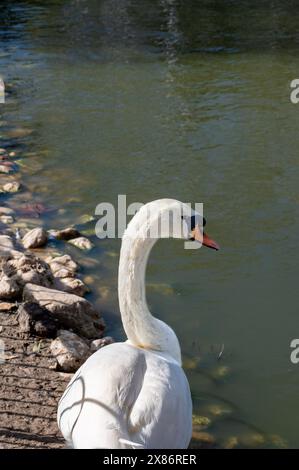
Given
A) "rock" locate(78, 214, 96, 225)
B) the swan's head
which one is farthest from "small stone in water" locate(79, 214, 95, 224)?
the swan's head

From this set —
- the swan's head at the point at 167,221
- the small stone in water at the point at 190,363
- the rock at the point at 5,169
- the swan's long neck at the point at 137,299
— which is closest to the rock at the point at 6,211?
the rock at the point at 5,169

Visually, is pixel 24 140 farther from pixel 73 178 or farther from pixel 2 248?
pixel 2 248

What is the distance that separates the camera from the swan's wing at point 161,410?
12.9 feet

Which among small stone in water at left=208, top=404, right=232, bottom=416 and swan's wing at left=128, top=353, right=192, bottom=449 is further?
small stone in water at left=208, top=404, right=232, bottom=416

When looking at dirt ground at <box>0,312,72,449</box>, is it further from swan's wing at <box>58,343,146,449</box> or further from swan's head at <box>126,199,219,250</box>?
swan's head at <box>126,199,219,250</box>

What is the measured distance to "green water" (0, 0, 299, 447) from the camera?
6.30m

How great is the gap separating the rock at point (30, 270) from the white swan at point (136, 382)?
2.08m

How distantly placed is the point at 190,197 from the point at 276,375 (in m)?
3.52

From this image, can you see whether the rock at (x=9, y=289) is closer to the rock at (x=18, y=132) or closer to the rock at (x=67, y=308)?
the rock at (x=67, y=308)

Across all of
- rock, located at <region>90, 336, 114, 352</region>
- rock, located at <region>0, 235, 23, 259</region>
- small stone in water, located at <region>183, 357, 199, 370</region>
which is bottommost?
small stone in water, located at <region>183, 357, 199, 370</region>

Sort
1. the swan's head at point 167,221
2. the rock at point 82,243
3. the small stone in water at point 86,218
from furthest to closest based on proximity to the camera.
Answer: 1. the small stone in water at point 86,218
2. the rock at point 82,243
3. the swan's head at point 167,221

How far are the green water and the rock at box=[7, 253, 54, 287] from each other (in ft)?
1.83

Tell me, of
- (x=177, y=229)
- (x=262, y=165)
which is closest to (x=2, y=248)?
(x=177, y=229)

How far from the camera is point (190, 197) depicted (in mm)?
9078
